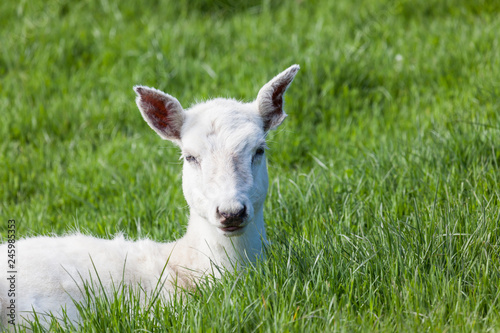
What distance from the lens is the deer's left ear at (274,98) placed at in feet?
13.3

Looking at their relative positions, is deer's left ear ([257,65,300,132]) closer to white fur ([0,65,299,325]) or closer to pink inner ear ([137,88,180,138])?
white fur ([0,65,299,325])

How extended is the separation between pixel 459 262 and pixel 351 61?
3.90 meters

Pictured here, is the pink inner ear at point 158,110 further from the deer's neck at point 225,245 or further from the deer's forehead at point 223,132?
the deer's neck at point 225,245

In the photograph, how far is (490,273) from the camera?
135 inches

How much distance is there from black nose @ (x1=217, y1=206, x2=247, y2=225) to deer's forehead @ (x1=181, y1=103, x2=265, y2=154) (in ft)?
1.44

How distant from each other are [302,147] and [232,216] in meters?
2.76

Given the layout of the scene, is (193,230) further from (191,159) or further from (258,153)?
(258,153)

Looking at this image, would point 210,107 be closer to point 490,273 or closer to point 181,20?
point 490,273

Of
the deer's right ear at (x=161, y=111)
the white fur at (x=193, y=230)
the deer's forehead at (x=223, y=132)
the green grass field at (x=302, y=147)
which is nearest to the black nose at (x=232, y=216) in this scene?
the white fur at (x=193, y=230)

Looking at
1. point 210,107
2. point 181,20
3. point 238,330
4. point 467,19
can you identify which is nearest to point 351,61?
point 467,19

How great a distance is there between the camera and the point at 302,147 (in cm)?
611

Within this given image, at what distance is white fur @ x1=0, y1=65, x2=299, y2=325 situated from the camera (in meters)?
3.65

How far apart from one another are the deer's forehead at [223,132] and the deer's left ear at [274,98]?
14 cm

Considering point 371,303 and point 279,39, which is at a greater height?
point 279,39
